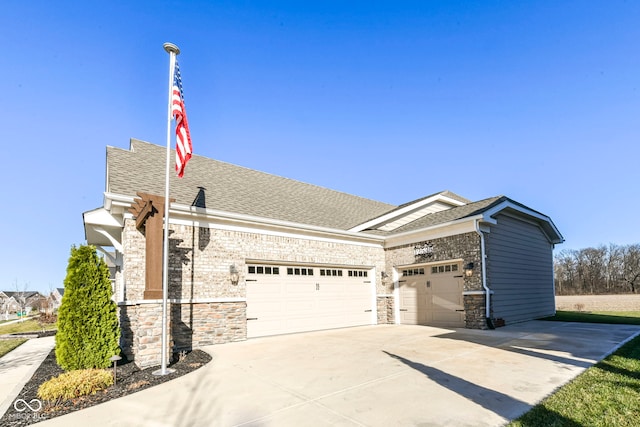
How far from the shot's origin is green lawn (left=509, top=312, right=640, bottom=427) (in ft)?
11.4

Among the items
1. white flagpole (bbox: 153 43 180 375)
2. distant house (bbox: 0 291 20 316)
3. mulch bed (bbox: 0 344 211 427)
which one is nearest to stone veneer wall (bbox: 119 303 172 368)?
mulch bed (bbox: 0 344 211 427)

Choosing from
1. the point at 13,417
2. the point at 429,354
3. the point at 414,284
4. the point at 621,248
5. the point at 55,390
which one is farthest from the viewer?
the point at 621,248

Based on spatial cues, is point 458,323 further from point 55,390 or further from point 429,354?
point 55,390

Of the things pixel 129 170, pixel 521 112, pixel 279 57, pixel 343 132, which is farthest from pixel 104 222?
pixel 521 112

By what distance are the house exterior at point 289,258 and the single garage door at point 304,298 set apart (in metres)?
0.04

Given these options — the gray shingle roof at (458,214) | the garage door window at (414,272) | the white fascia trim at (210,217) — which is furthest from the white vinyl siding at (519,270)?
the white fascia trim at (210,217)

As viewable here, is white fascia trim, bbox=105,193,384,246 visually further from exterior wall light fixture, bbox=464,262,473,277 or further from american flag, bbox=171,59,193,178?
exterior wall light fixture, bbox=464,262,473,277

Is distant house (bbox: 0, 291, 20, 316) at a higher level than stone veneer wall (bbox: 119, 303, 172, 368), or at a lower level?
lower

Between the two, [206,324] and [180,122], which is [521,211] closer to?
[206,324]

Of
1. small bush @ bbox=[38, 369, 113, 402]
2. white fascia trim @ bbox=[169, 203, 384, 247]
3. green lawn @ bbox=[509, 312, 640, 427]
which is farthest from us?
white fascia trim @ bbox=[169, 203, 384, 247]

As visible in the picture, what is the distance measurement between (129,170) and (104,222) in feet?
7.21

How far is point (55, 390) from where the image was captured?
15.8 feet

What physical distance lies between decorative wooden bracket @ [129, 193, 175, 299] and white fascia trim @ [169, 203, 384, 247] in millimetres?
1388

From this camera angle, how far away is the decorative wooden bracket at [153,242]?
22.8 ft
